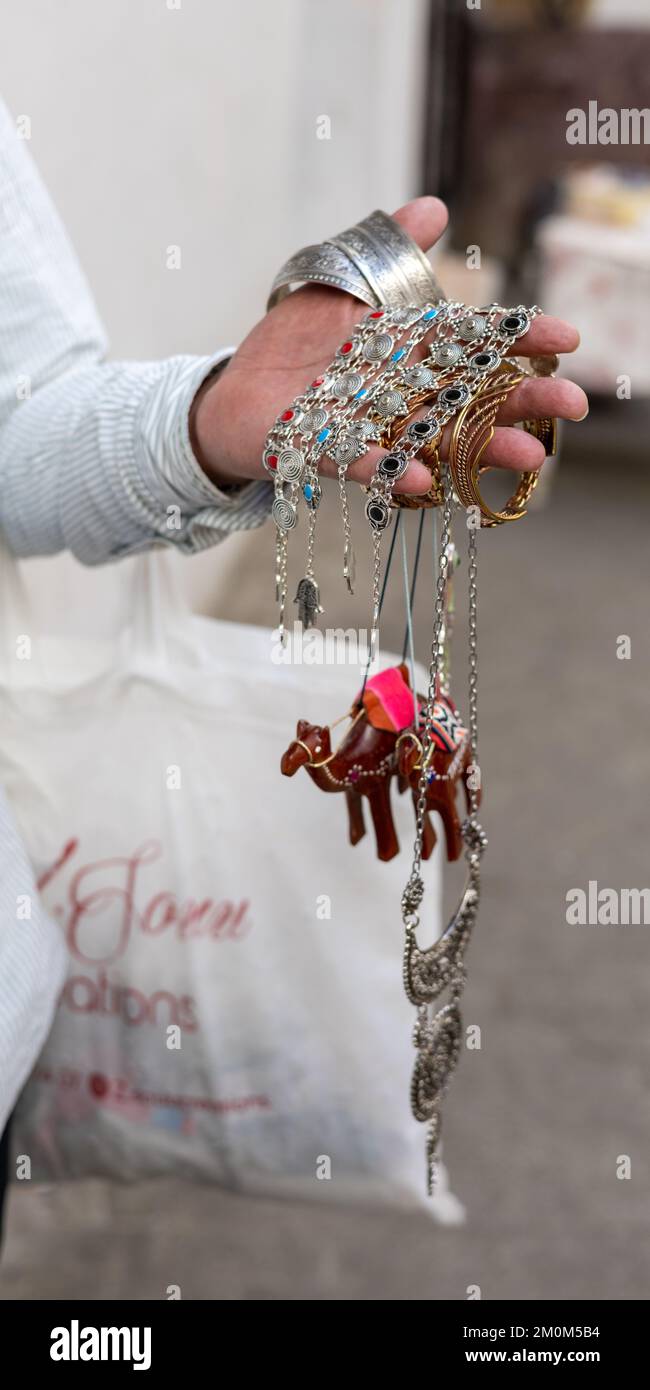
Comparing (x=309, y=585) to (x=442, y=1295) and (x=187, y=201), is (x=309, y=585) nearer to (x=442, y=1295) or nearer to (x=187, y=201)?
(x=442, y=1295)

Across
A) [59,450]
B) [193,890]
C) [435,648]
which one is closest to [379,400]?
[435,648]

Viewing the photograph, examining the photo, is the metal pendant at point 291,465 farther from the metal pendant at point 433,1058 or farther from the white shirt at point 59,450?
the metal pendant at point 433,1058

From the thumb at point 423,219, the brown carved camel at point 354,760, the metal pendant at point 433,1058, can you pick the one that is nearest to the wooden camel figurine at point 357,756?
the brown carved camel at point 354,760

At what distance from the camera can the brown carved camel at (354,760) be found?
0.63 meters

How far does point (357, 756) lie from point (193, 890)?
0.65 ft

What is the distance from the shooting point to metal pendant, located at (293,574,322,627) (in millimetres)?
568

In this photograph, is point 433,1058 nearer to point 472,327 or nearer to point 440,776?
point 440,776

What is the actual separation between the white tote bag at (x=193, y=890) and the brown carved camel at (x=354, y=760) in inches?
4.5

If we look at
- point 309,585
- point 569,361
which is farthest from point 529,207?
point 309,585

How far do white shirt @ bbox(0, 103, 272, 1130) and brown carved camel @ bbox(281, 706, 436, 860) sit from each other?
0.13m

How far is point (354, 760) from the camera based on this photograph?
0.65 metres

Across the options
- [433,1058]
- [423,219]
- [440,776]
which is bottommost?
[433,1058]

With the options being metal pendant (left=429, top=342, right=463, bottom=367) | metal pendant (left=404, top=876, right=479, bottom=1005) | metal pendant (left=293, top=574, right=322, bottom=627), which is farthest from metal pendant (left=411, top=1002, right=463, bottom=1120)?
metal pendant (left=429, top=342, right=463, bottom=367)
